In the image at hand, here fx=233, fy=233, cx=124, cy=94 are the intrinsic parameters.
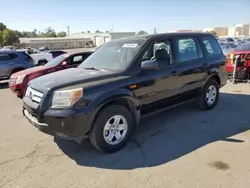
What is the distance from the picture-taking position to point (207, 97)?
5.57m

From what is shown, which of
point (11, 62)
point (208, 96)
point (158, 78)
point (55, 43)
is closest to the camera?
point (158, 78)

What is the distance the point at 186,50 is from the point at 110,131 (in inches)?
99.5

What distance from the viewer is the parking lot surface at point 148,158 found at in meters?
3.00

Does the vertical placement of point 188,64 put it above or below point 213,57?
below

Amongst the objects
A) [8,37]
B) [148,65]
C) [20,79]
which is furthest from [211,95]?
[8,37]

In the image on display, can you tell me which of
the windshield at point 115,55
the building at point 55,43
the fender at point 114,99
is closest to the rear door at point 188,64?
the windshield at point 115,55

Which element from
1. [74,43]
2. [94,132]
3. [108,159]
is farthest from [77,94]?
[74,43]

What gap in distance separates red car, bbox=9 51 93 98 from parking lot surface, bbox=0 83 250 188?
7.43 ft

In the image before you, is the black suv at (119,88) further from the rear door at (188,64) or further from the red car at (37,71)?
the red car at (37,71)

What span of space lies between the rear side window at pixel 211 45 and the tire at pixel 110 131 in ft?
9.29

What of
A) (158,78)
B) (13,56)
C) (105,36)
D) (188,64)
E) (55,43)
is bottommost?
(158,78)

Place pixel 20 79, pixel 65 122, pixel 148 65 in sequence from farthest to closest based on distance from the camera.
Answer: pixel 20 79, pixel 148 65, pixel 65 122

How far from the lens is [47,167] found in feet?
11.1

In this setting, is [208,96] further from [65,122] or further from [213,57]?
[65,122]
